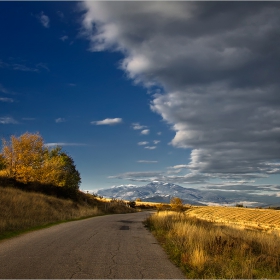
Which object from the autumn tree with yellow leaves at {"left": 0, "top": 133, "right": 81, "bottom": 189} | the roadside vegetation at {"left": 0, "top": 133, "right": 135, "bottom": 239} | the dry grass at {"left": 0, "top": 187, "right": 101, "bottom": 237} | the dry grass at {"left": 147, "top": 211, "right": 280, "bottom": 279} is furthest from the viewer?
the autumn tree with yellow leaves at {"left": 0, "top": 133, "right": 81, "bottom": 189}

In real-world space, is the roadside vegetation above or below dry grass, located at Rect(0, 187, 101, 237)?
above

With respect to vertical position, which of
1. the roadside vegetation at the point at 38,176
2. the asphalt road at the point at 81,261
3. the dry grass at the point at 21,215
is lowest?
the asphalt road at the point at 81,261

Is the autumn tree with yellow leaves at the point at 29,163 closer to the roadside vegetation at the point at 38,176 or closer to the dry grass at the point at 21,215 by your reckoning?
the roadside vegetation at the point at 38,176

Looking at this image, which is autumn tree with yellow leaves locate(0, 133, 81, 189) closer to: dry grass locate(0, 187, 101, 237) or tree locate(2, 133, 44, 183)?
tree locate(2, 133, 44, 183)

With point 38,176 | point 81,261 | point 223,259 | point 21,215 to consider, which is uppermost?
point 38,176

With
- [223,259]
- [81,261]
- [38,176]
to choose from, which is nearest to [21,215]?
[81,261]

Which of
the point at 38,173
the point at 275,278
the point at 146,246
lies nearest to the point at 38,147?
the point at 38,173

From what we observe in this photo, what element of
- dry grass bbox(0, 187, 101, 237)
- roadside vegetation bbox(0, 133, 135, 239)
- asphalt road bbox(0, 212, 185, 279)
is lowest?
asphalt road bbox(0, 212, 185, 279)

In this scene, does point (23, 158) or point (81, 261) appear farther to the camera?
point (23, 158)

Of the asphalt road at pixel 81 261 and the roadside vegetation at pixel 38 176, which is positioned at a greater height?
the roadside vegetation at pixel 38 176

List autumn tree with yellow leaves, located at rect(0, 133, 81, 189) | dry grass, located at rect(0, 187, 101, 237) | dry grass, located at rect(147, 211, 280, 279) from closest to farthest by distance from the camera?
dry grass, located at rect(147, 211, 280, 279) → dry grass, located at rect(0, 187, 101, 237) → autumn tree with yellow leaves, located at rect(0, 133, 81, 189)

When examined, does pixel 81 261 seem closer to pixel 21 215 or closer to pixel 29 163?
pixel 21 215

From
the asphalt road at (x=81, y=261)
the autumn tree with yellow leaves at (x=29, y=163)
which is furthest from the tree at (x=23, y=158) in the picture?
the asphalt road at (x=81, y=261)

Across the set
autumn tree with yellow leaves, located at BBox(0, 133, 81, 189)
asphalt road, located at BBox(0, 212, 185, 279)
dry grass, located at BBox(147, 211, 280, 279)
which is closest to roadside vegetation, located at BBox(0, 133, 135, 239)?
autumn tree with yellow leaves, located at BBox(0, 133, 81, 189)
